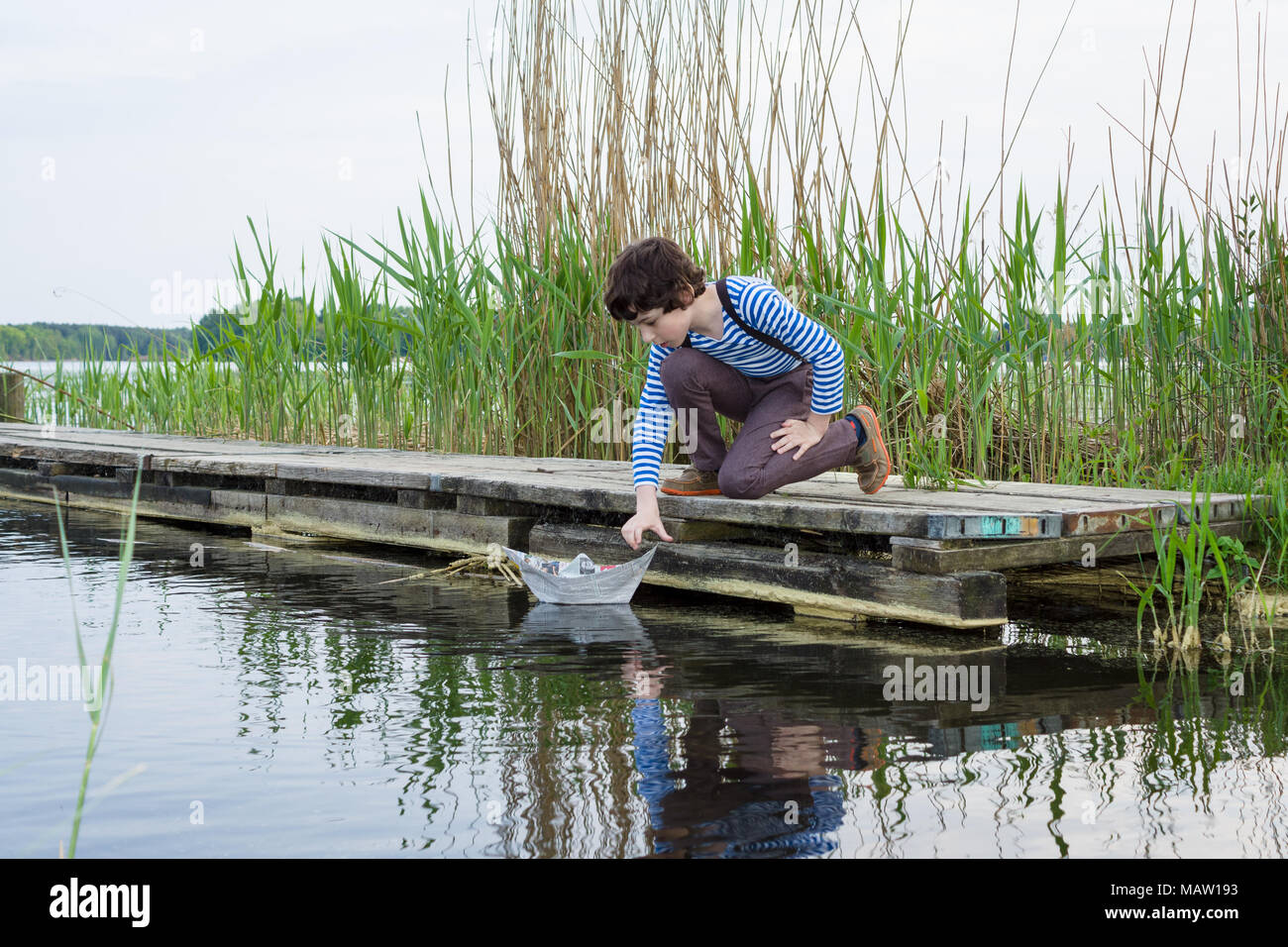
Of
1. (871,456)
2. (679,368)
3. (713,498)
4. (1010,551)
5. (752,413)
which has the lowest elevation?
(1010,551)

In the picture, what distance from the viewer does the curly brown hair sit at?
3.23 metres

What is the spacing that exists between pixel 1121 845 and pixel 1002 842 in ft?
0.56

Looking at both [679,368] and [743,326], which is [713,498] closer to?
[679,368]

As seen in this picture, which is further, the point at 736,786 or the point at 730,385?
the point at 730,385

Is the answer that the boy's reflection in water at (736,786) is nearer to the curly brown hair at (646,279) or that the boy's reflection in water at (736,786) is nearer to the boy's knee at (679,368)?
the curly brown hair at (646,279)

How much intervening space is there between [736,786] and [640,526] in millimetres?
1237

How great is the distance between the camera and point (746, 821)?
1999 mm

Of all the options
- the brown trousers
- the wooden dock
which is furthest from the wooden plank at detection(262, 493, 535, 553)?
the brown trousers

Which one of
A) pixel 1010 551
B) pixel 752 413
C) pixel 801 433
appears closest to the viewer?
pixel 1010 551

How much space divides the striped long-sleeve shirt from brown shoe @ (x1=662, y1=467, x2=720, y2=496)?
0.40m

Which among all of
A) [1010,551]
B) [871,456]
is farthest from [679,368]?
[1010,551]

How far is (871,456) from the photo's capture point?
3.84 m

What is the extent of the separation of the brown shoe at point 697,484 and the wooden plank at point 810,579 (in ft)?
0.56
